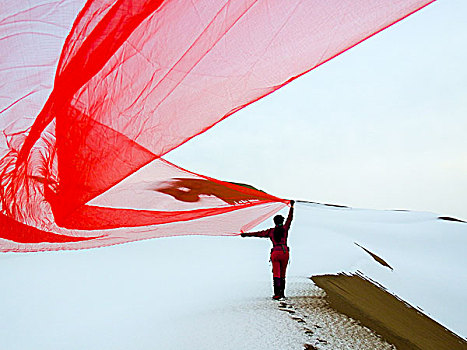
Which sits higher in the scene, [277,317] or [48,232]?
[48,232]

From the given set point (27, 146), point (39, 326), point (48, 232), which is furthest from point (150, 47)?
point (39, 326)

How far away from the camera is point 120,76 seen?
185cm

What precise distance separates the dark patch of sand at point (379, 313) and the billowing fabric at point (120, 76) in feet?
10.2

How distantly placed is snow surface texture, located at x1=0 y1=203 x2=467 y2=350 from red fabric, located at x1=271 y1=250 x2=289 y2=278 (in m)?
0.32

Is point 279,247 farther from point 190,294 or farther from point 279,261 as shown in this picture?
point 190,294

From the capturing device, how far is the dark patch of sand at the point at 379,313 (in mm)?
4629

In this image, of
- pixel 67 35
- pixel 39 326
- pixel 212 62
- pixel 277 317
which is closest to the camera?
pixel 67 35

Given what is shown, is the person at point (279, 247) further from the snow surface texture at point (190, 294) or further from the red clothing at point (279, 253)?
the snow surface texture at point (190, 294)

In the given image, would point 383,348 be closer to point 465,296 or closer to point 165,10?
point 165,10

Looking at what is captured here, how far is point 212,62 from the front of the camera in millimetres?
1907

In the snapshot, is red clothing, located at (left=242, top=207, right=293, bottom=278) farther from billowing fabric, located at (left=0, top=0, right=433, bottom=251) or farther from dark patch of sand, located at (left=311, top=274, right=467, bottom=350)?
billowing fabric, located at (left=0, top=0, right=433, bottom=251)

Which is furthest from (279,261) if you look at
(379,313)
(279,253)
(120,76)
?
(120,76)

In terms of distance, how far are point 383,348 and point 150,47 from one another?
3172mm

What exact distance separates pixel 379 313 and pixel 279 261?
71.2 inches
